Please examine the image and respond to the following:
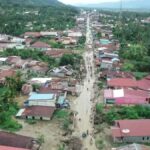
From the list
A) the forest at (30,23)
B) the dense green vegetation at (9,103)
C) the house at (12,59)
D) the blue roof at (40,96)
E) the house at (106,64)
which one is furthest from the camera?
the forest at (30,23)

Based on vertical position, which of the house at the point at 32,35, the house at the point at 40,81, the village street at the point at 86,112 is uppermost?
the house at the point at 40,81

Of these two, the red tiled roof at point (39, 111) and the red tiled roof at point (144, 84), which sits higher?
the red tiled roof at point (144, 84)

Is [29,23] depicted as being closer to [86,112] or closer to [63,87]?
[63,87]

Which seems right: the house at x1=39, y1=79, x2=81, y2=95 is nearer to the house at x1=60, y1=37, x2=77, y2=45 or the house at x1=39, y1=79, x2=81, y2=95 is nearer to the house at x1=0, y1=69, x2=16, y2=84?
the house at x1=0, y1=69, x2=16, y2=84

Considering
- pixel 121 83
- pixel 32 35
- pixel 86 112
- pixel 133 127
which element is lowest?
pixel 86 112

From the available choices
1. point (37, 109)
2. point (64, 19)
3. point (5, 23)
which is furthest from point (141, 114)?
point (64, 19)

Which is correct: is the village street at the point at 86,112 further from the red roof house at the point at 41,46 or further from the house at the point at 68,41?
the house at the point at 68,41

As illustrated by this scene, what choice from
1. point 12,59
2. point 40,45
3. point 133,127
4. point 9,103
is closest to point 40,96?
point 9,103

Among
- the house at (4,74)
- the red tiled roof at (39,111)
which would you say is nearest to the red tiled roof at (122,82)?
the red tiled roof at (39,111)
